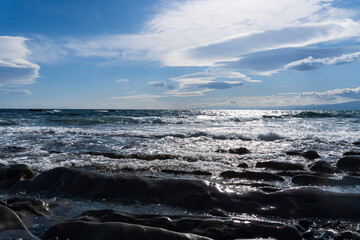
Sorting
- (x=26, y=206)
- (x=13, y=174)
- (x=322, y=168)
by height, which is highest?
(x=13, y=174)

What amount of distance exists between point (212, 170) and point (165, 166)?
103 cm

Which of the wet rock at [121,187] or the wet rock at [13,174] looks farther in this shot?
the wet rock at [13,174]

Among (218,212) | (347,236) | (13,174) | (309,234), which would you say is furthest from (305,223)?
(13,174)

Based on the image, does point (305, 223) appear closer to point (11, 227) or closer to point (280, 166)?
point (11, 227)

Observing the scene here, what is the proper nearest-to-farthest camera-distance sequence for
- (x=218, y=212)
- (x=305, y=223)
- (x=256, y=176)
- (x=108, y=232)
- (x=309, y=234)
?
(x=108, y=232), (x=309, y=234), (x=305, y=223), (x=218, y=212), (x=256, y=176)

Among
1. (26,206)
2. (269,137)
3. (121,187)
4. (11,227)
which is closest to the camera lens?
(11,227)

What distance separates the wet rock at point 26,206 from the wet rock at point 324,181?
12.3ft

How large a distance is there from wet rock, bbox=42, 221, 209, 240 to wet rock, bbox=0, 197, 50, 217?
32.6 inches

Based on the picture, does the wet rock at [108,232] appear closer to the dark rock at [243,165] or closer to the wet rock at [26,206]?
the wet rock at [26,206]

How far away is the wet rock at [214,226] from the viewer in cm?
251

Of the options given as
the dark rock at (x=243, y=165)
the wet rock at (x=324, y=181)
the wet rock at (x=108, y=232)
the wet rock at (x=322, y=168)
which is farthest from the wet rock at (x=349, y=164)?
the wet rock at (x=108, y=232)

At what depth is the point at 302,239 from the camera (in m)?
2.50

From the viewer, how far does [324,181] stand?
4.40 metres

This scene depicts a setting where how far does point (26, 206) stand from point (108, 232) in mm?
1485
